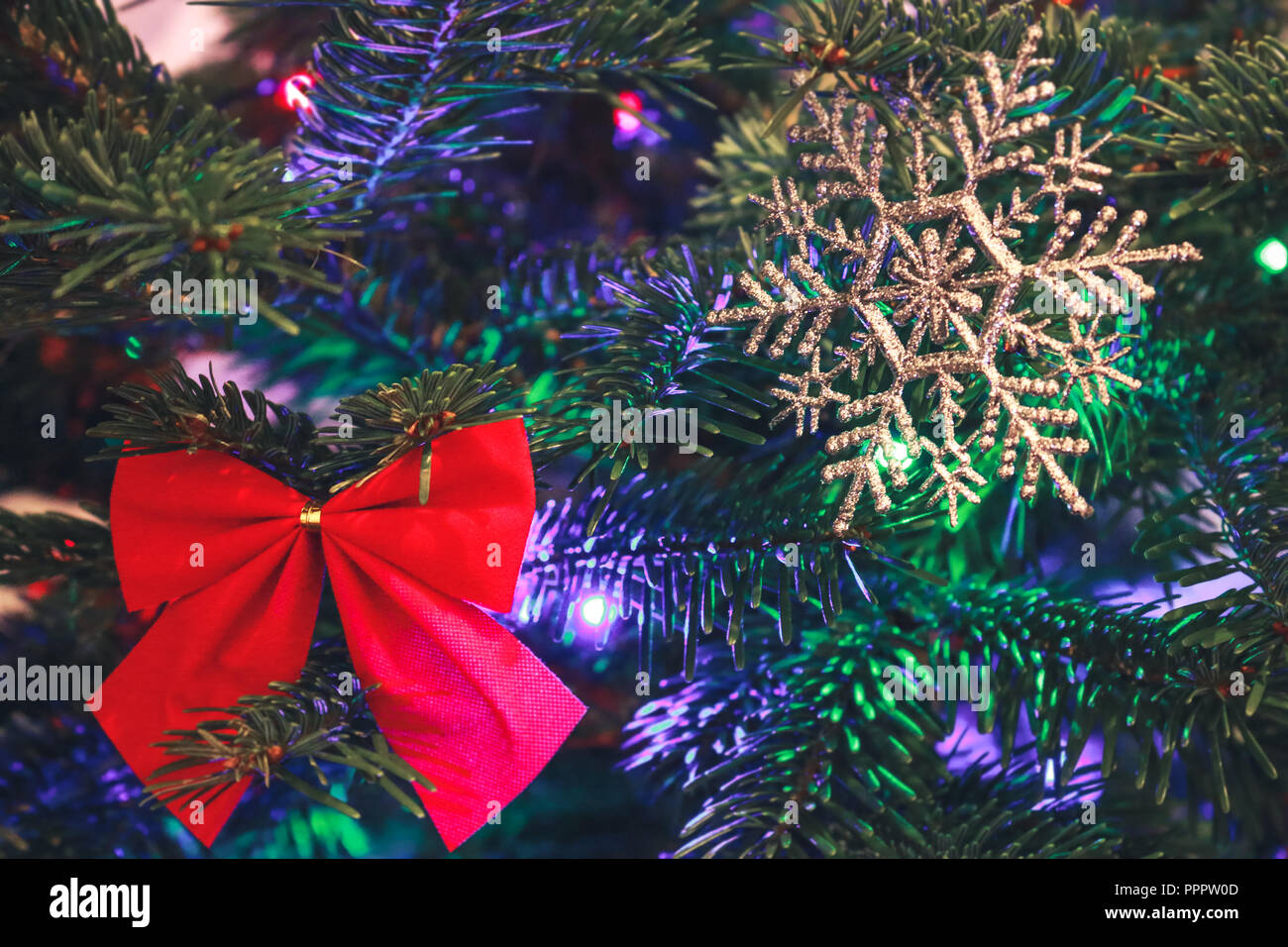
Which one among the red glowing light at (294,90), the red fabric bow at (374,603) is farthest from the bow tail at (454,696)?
the red glowing light at (294,90)

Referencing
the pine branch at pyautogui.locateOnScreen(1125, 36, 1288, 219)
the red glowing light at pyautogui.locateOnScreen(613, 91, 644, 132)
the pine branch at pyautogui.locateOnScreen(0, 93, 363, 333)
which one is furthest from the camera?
the red glowing light at pyautogui.locateOnScreen(613, 91, 644, 132)

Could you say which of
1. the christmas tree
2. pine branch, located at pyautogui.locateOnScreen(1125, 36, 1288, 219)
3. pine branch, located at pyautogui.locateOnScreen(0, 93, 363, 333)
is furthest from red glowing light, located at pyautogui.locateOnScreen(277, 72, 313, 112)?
pine branch, located at pyautogui.locateOnScreen(1125, 36, 1288, 219)

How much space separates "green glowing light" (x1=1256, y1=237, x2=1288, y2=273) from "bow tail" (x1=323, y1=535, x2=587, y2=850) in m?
0.42

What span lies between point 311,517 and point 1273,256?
1.64 ft

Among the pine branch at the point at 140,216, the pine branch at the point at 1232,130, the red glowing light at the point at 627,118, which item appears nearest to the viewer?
the pine branch at the point at 140,216

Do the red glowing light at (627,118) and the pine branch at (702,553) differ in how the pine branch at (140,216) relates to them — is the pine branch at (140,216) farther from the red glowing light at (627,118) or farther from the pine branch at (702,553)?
the red glowing light at (627,118)

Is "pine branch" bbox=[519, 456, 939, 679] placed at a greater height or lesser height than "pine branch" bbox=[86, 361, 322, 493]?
lesser

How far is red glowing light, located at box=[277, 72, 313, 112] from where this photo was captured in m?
0.47

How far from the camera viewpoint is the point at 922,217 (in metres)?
0.36

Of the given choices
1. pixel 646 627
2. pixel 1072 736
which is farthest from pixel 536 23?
pixel 1072 736

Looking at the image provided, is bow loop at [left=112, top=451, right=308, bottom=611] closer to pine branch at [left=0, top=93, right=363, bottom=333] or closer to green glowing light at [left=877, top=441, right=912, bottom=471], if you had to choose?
pine branch at [left=0, top=93, right=363, bottom=333]

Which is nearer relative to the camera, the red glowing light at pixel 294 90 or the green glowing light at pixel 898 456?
the green glowing light at pixel 898 456

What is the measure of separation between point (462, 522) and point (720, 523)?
0.12m

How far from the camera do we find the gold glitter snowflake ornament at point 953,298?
0.33m
